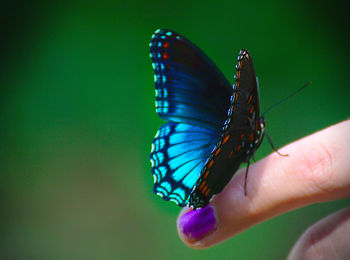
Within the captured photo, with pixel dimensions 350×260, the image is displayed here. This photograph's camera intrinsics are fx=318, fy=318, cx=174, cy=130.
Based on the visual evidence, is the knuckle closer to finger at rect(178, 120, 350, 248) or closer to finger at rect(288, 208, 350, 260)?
finger at rect(178, 120, 350, 248)

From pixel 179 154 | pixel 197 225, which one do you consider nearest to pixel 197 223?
pixel 197 225

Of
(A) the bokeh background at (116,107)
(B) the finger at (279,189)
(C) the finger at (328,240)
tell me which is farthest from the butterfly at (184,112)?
(A) the bokeh background at (116,107)

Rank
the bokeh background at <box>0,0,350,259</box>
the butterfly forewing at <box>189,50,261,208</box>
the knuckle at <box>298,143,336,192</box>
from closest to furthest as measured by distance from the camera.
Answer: the butterfly forewing at <box>189,50,261,208</box>
the knuckle at <box>298,143,336,192</box>
the bokeh background at <box>0,0,350,259</box>

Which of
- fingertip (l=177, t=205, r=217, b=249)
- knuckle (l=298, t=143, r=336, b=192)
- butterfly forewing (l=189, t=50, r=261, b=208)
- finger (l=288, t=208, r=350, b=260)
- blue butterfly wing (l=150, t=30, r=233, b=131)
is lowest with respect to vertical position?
finger (l=288, t=208, r=350, b=260)

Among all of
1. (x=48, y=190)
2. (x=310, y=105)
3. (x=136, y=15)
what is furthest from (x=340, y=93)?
(x=48, y=190)

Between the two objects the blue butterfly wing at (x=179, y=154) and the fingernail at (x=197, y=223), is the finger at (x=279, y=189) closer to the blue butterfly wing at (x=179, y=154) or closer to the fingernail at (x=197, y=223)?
the fingernail at (x=197, y=223)

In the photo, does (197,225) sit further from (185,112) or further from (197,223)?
(185,112)

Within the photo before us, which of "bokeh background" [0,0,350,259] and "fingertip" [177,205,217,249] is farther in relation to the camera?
"bokeh background" [0,0,350,259]

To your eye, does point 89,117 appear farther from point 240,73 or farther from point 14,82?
point 240,73

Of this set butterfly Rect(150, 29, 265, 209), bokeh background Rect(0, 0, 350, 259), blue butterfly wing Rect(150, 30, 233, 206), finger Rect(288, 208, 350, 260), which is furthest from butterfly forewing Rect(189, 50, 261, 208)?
bokeh background Rect(0, 0, 350, 259)
